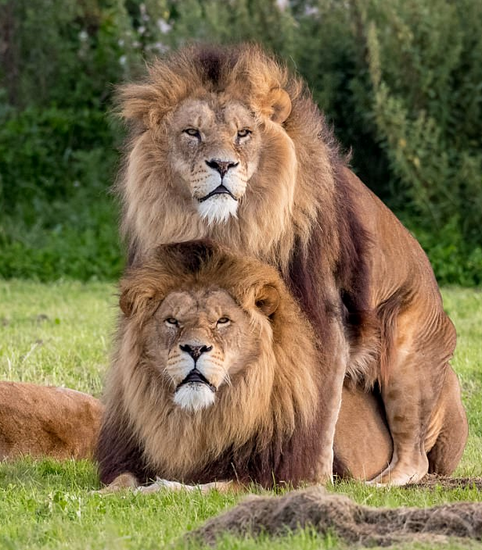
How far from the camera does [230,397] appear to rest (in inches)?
175

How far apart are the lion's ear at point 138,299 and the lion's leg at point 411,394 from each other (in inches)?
42.8

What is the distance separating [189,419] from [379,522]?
3.51ft

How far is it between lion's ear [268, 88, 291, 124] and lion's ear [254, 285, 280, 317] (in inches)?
23.4

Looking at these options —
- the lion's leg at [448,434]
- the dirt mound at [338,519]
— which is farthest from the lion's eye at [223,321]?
the lion's leg at [448,434]

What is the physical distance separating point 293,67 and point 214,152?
7.32m

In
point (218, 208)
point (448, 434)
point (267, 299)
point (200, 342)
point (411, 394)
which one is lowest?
point (448, 434)

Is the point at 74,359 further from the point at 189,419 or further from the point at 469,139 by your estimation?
the point at 469,139

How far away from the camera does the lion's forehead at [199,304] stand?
4.41 meters

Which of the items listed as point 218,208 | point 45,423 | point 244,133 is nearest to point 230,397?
point 218,208

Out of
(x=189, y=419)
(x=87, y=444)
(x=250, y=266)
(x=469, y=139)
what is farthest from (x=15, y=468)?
(x=469, y=139)

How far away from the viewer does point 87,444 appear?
18.8 feet

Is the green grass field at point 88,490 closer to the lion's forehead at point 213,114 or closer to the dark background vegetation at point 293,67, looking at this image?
the lion's forehead at point 213,114

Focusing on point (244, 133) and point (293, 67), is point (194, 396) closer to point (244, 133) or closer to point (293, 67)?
point (244, 133)

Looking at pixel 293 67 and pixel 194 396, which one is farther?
pixel 293 67
